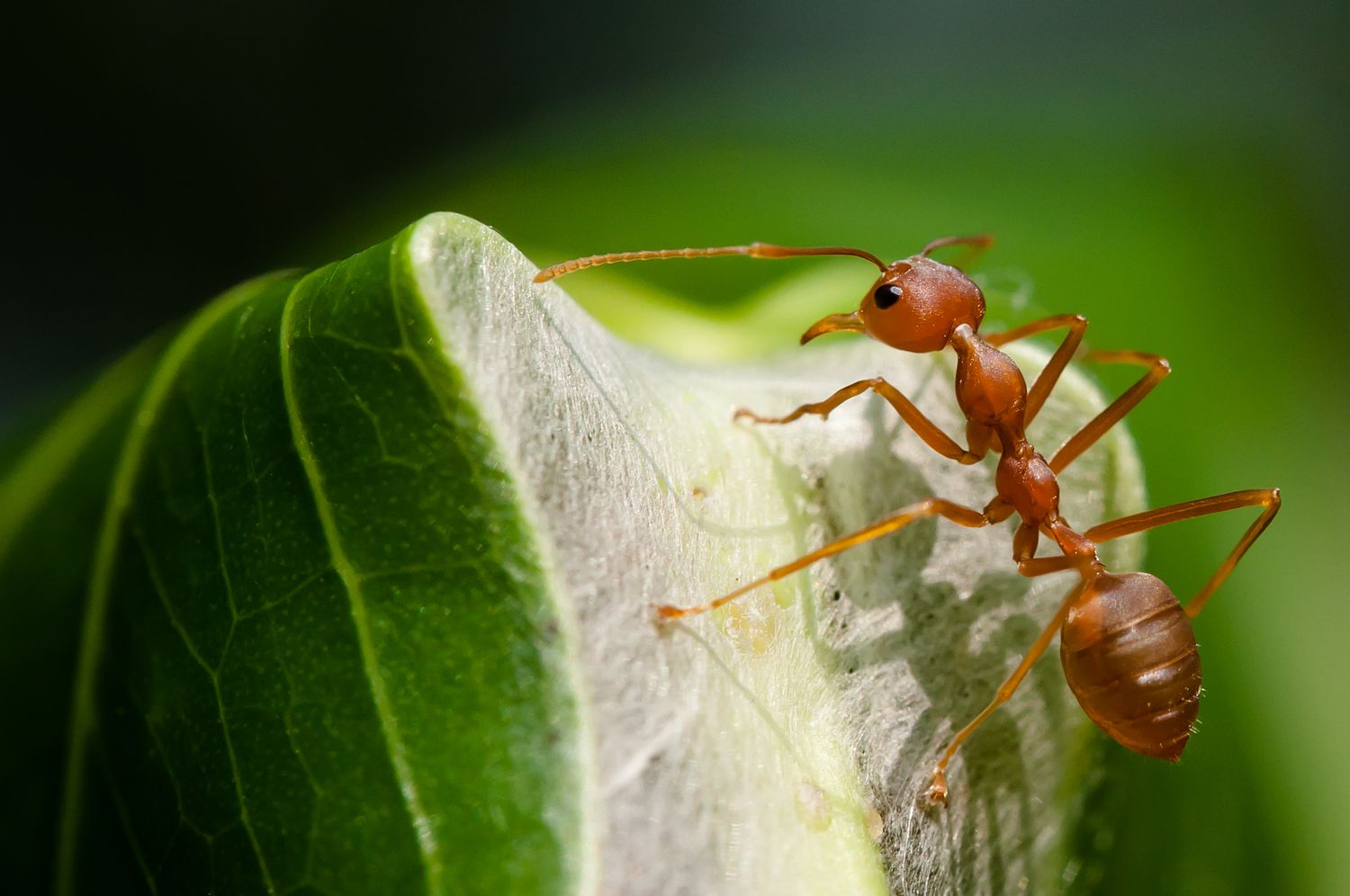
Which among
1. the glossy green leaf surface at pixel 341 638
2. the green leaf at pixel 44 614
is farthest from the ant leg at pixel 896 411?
the green leaf at pixel 44 614

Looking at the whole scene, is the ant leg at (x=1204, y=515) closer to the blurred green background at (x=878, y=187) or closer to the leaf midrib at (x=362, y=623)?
the blurred green background at (x=878, y=187)

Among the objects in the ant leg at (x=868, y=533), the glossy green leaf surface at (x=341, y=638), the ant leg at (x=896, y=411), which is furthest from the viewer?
the ant leg at (x=896, y=411)

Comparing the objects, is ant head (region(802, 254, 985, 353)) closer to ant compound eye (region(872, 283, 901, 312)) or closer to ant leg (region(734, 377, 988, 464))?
ant compound eye (region(872, 283, 901, 312))

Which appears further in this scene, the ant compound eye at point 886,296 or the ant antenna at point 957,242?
the ant antenna at point 957,242

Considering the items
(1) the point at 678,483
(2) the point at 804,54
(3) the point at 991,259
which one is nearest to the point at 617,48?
(2) the point at 804,54

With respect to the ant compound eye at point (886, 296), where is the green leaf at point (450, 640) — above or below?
below

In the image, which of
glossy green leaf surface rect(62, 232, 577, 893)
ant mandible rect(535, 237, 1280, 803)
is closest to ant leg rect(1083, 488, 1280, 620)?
ant mandible rect(535, 237, 1280, 803)

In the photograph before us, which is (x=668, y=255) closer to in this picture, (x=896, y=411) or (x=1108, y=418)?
(x=896, y=411)
